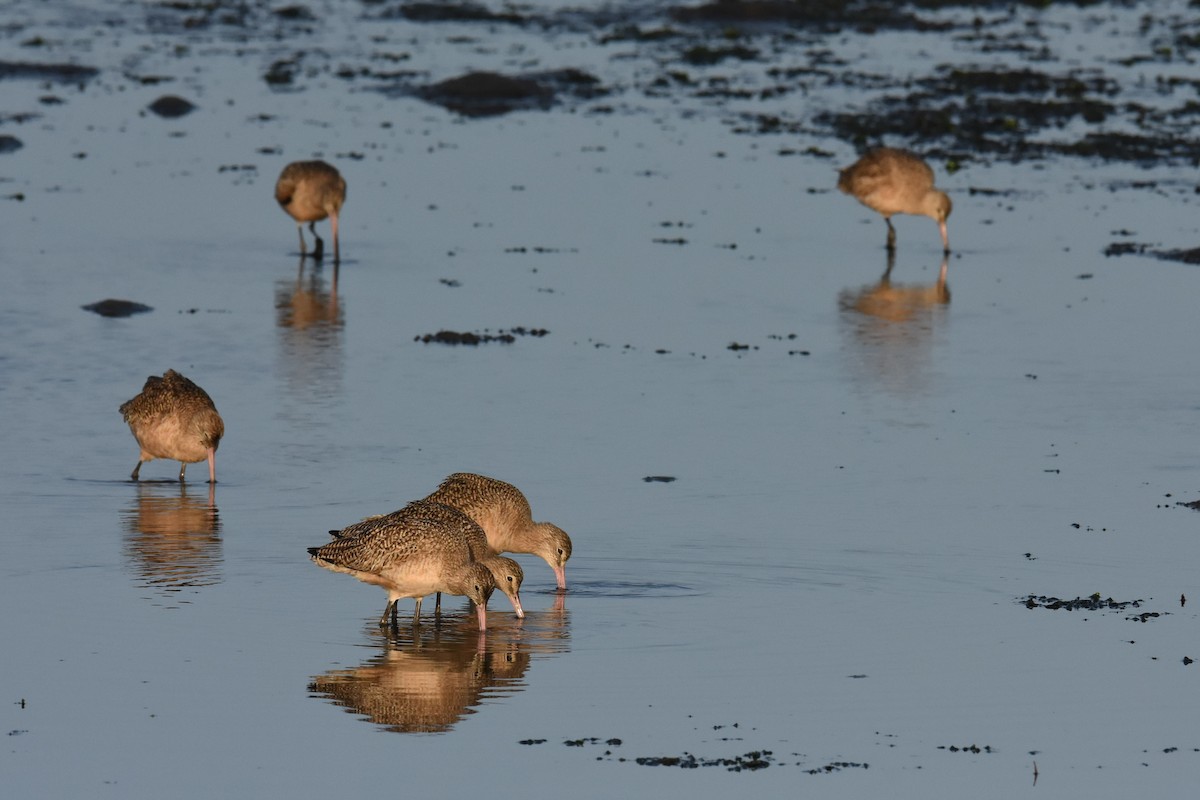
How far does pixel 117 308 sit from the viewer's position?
890 inches

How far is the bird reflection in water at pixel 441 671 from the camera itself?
11.4 meters

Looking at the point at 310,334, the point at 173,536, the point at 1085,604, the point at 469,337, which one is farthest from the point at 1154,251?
the point at 173,536

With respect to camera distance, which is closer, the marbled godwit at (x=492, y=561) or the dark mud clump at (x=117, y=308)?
the marbled godwit at (x=492, y=561)

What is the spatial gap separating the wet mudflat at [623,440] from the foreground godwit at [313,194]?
0.63 m

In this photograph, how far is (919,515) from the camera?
50.7 feet

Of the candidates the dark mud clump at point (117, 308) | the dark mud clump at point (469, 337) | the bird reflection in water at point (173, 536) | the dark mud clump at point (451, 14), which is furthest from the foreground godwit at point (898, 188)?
the dark mud clump at point (451, 14)

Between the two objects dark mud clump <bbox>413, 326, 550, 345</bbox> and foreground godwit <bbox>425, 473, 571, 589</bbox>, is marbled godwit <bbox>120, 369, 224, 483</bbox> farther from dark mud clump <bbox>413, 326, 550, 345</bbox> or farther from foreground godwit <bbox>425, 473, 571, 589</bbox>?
dark mud clump <bbox>413, 326, 550, 345</bbox>

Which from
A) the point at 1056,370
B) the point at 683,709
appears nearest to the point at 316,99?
the point at 1056,370

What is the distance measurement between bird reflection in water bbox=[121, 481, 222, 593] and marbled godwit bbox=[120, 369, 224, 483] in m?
0.28

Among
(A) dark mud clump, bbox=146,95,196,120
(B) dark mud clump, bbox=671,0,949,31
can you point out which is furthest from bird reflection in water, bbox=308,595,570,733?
(B) dark mud clump, bbox=671,0,949,31

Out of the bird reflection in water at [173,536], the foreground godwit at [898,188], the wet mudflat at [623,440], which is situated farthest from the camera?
the foreground godwit at [898,188]

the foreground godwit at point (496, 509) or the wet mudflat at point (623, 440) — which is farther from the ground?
the foreground godwit at point (496, 509)

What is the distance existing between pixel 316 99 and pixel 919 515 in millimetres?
27235

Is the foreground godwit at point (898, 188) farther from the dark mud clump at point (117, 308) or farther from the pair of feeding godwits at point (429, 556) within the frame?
the pair of feeding godwits at point (429, 556)
